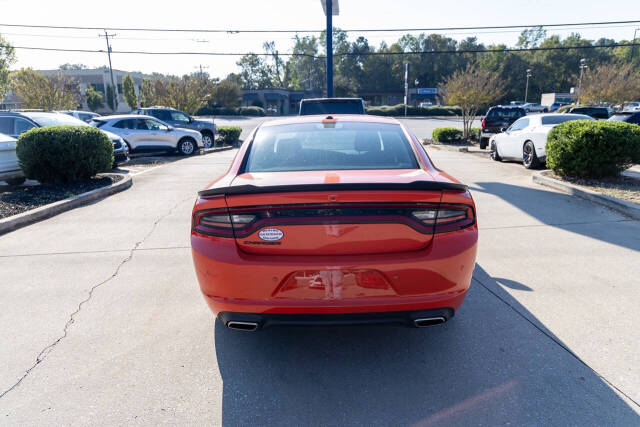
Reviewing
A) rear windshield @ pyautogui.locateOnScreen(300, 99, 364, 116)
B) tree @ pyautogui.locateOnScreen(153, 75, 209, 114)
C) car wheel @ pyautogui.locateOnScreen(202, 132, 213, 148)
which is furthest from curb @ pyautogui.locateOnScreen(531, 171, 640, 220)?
tree @ pyautogui.locateOnScreen(153, 75, 209, 114)

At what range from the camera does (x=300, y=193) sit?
2.49m

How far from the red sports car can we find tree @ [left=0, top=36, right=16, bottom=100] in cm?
3951

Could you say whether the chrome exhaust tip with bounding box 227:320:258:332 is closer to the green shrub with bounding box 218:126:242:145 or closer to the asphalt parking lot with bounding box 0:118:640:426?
the asphalt parking lot with bounding box 0:118:640:426

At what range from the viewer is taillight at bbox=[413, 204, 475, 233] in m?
2.55

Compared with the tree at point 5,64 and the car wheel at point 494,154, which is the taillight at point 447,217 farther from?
the tree at point 5,64

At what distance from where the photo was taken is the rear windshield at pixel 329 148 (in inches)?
124

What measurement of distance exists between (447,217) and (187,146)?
15.4 metres

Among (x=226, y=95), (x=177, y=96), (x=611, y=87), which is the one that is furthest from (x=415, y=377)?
(x=226, y=95)

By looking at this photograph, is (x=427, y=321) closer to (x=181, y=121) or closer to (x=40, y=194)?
(x=40, y=194)

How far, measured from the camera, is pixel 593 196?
290 inches

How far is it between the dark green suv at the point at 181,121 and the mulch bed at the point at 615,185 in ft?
49.2

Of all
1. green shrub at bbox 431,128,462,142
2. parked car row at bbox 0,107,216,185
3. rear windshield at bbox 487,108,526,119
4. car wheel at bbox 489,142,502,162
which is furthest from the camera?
green shrub at bbox 431,128,462,142

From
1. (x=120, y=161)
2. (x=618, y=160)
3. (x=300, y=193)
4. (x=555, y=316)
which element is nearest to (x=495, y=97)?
(x=618, y=160)

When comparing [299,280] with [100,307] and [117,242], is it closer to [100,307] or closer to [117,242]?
[100,307]
